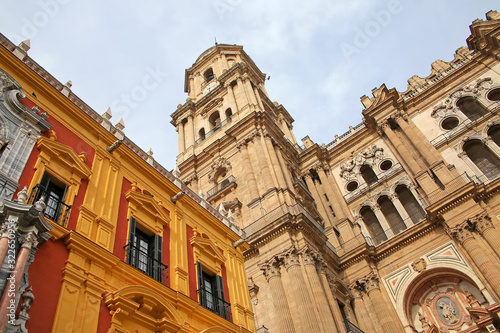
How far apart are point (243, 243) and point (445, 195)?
11.8m

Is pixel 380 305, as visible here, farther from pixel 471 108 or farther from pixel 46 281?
pixel 46 281

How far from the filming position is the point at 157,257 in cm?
1109

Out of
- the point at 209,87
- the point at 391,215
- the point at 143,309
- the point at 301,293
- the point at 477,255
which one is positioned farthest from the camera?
the point at 209,87

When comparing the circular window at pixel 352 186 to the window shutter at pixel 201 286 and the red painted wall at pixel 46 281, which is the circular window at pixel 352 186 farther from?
the red painted wall at pixel 46 281

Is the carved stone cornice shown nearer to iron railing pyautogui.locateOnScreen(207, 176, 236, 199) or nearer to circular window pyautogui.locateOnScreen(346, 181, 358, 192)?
circular window pyautogui.locateOnScreen(346, 181, 358, 192)

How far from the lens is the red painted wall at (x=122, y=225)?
10234 millimetres

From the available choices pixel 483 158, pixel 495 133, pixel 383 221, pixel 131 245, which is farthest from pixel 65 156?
pixel 495 133

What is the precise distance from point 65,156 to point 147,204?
281 cm

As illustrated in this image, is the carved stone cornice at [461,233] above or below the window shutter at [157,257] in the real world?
above

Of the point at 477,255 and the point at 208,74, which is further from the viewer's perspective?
the point at 208,74

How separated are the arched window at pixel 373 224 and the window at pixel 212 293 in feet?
45.5

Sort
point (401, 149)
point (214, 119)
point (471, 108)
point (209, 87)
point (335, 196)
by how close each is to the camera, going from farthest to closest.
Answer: point (209, 87) → point (214, 119) → point (335, 196) → point (401, 149) → point (471, 108)

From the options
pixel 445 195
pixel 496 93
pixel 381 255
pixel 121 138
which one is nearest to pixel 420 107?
pixel 496 93

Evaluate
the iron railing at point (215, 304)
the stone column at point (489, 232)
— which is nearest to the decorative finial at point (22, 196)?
the iron railing at point (215, 304)
